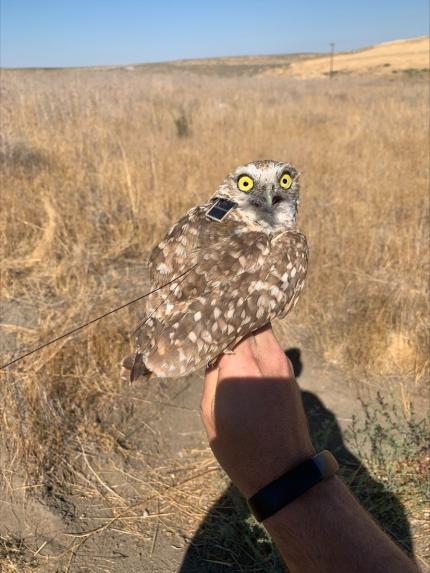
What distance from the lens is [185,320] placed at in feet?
7.02

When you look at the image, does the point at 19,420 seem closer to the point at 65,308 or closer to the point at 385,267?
the point at 65,308

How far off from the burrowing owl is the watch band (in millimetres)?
724

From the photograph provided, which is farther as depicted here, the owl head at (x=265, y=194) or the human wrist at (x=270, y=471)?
the owl head at (x=265, y=194)

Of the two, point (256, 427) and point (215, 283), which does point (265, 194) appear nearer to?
point (215, 283)

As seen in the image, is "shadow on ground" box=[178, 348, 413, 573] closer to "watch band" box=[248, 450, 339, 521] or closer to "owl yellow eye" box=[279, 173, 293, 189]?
"watch band" box=[248, 450, 339, 521]

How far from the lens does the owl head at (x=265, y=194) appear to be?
2699 millimetres

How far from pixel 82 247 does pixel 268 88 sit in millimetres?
15282

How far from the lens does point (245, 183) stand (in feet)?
9.03

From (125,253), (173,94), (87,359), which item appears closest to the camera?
(87,359)

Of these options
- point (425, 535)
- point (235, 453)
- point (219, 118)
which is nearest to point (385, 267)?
point (425, 535)

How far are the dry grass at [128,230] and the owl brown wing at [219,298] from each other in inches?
48.3

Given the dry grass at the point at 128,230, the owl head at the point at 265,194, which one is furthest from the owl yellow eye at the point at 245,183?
the dry grass at the point at 128,230

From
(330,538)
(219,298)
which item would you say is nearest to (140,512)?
(219,298)

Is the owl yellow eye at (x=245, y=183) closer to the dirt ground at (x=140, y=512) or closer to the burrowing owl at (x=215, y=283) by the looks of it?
the burrowing owl at (x=215, y=283)
